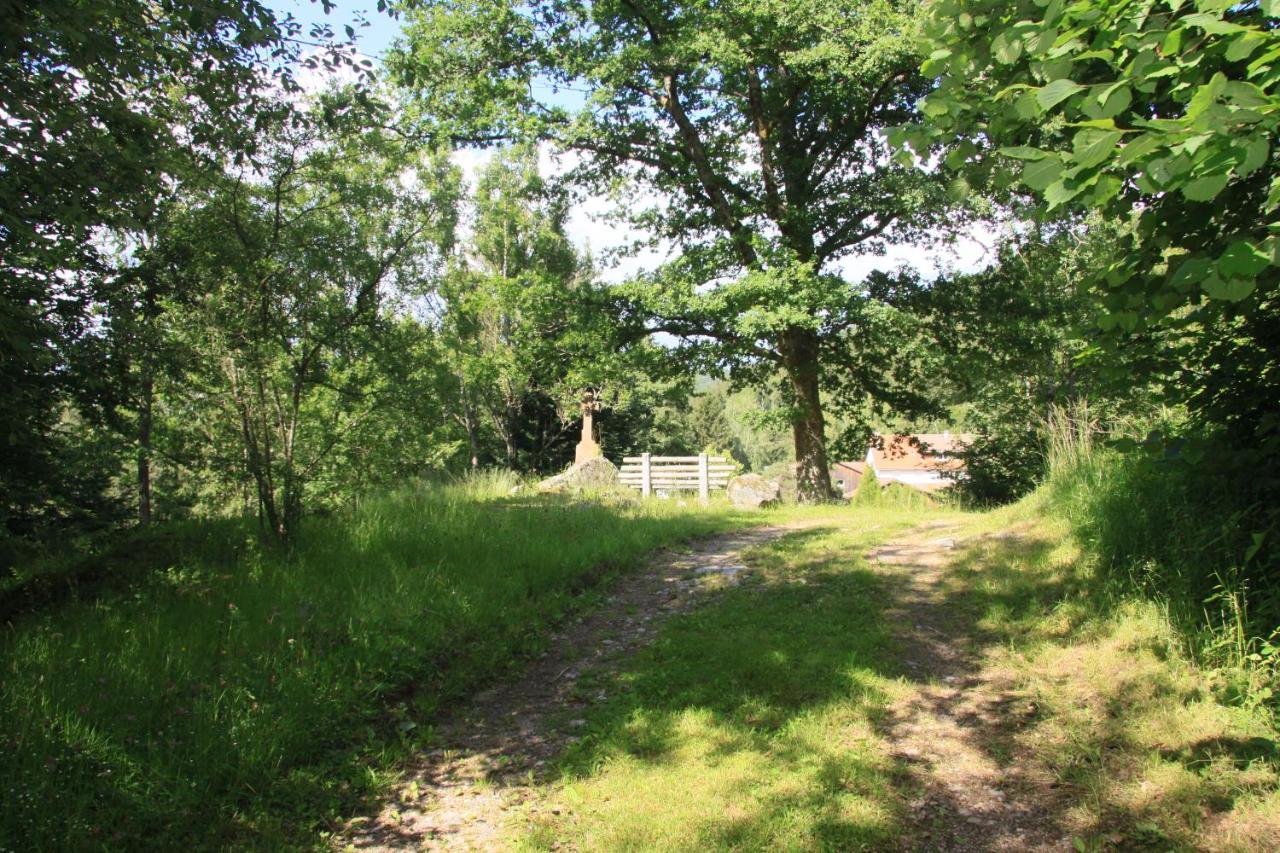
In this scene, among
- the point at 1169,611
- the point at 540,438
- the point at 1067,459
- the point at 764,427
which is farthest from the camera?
the point at 540,438

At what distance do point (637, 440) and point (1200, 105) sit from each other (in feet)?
111

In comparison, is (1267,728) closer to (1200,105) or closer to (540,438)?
(1200,105)

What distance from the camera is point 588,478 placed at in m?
17.5

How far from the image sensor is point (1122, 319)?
3346 mm

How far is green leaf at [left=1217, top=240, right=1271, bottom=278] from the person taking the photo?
2291mm

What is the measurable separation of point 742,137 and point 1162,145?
15566mm

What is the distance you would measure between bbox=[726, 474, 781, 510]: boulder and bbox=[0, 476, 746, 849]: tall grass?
8638mm

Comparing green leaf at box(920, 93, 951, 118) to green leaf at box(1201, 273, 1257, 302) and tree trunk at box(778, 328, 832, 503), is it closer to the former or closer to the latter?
green leaf at box(1201, 273, 1257, 302)

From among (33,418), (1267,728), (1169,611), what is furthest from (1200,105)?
(33,418)

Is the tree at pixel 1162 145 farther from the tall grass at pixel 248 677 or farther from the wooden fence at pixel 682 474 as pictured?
the wooden fence at pixel 682 474

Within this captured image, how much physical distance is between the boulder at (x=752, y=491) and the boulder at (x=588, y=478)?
2624 mm

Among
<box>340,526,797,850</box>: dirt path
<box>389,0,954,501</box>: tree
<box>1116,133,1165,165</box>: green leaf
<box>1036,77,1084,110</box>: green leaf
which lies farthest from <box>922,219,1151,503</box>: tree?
<box>1116,133,1165,165</box>: green leaf

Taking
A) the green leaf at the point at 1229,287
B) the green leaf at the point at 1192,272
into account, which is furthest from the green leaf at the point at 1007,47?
the green leaf at the point at 1229,287

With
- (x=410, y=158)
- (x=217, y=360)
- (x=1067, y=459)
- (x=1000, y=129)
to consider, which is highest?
(x=410, y=158)
